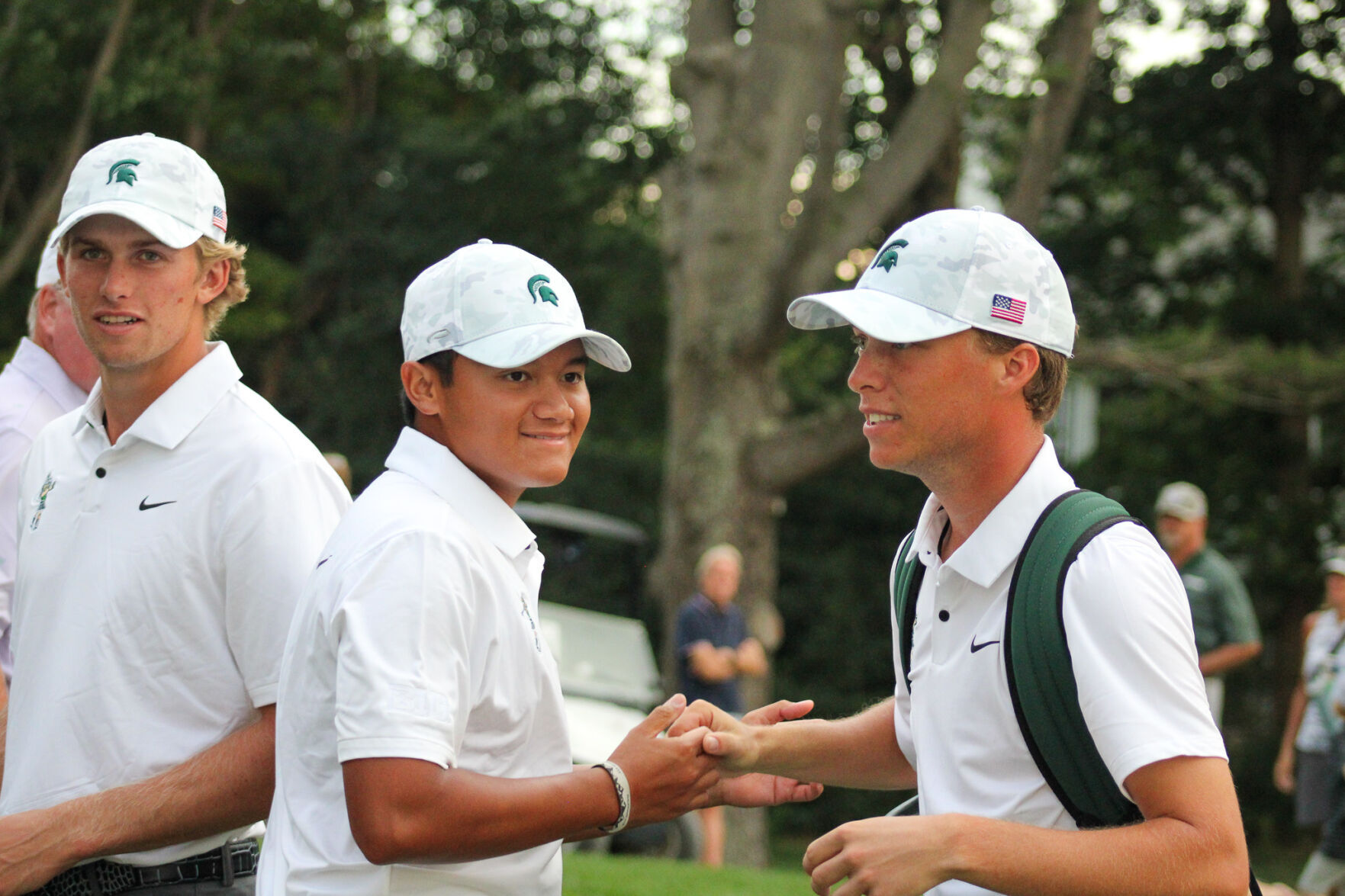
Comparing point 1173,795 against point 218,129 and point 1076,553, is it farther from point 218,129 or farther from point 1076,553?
point 218,129

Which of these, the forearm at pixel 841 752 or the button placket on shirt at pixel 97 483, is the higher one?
the button placket on shirt at pixel 97 483

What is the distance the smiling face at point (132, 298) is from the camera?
283 centimetres

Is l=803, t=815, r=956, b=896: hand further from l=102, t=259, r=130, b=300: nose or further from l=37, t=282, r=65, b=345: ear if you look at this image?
l=37, t=282, r=65, b=345: ear

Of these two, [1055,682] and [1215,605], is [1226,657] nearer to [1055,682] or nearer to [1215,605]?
[1215,605]

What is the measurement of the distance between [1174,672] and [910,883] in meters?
0.50

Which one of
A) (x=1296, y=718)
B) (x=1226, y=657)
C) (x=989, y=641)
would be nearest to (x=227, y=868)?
(x=989, y=641)

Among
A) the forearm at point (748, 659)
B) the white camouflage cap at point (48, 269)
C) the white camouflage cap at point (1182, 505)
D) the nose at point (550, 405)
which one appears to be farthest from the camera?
the forearm at point (748, 659)

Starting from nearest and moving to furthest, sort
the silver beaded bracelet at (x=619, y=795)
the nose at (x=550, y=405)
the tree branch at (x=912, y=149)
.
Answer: the silver beaded bracelet at (x=619, y=795) → the nose at (x=550, y=405) → the tree branch at (x=912, y=149)

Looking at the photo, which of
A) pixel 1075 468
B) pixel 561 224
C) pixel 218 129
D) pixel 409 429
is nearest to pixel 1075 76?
pixel 1075 468

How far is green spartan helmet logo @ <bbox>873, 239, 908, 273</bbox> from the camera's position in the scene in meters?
2.57

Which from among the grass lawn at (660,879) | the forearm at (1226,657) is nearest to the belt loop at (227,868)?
Answer: the grass lawn at (660,879)

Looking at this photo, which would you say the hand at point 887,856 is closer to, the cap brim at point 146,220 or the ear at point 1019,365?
the ear at point 1019,365

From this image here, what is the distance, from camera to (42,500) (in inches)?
114

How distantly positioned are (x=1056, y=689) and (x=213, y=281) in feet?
6.15
